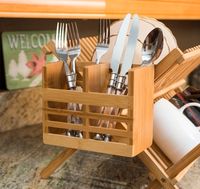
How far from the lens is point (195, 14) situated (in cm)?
115

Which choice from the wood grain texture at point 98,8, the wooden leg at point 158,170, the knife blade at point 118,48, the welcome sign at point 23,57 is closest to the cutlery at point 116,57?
the knife blade at point 118,48

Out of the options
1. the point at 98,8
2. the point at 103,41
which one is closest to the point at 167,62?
the point at 103,41

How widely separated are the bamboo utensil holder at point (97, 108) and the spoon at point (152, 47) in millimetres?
45

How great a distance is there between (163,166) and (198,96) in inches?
11.7

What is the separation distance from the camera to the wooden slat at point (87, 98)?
0.60 metres

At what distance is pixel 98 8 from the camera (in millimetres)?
908

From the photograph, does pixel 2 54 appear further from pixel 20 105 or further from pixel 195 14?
pixel 195 14

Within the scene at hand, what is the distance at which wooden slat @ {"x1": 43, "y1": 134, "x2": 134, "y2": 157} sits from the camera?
0.62 meters

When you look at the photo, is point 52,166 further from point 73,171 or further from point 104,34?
point 104,34

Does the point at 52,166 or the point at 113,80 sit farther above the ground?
the point at 113,80

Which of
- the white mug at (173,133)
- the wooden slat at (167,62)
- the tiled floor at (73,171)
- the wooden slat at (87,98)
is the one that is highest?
the wooden slat at (167,62)

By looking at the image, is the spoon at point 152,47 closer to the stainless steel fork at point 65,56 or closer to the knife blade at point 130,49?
the knife blade at point 130,49

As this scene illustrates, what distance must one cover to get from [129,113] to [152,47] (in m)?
0.16

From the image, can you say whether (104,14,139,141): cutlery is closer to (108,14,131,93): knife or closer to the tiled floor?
(108,14,131,93): knife
